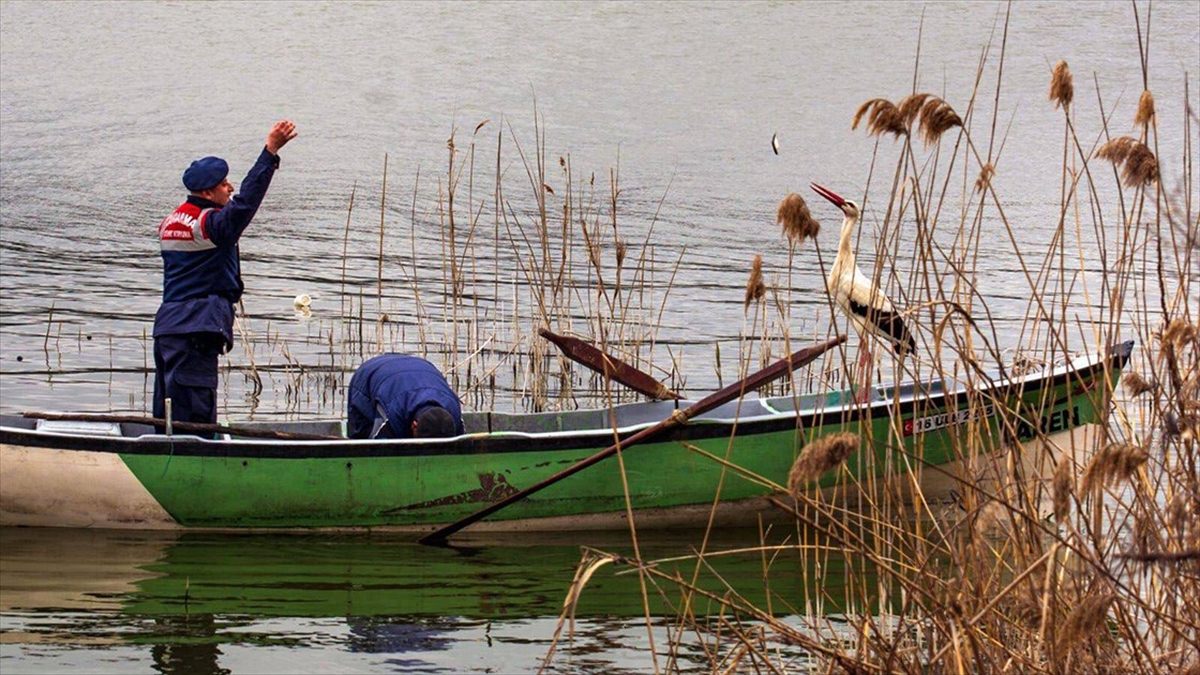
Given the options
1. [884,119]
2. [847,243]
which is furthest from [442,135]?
[884,119]

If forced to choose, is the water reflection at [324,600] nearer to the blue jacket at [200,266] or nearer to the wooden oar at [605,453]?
the wooden oar at [605,453]

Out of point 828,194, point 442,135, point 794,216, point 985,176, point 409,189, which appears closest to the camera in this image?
point 794,216

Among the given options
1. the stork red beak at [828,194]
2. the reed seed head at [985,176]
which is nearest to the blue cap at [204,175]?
the stork red beak at [828,194]

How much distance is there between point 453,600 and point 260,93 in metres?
20.6

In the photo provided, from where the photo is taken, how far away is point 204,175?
7.98m

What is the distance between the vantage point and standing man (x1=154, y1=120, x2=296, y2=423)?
7.85 metres

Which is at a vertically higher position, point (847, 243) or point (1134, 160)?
point (847, 243)

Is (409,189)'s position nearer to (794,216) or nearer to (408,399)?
(408,399)

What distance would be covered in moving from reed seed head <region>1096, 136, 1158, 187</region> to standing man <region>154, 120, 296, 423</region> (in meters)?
4.55

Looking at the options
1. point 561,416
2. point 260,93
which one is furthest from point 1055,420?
point 260,93

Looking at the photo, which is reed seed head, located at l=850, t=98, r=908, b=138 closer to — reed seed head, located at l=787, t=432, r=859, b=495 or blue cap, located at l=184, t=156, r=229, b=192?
reed seed head, located at l=787, t=432, r=859, b=495

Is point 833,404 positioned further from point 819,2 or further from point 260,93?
point 819,2

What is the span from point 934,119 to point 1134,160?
1.53 ft

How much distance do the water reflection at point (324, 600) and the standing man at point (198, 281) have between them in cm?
77
